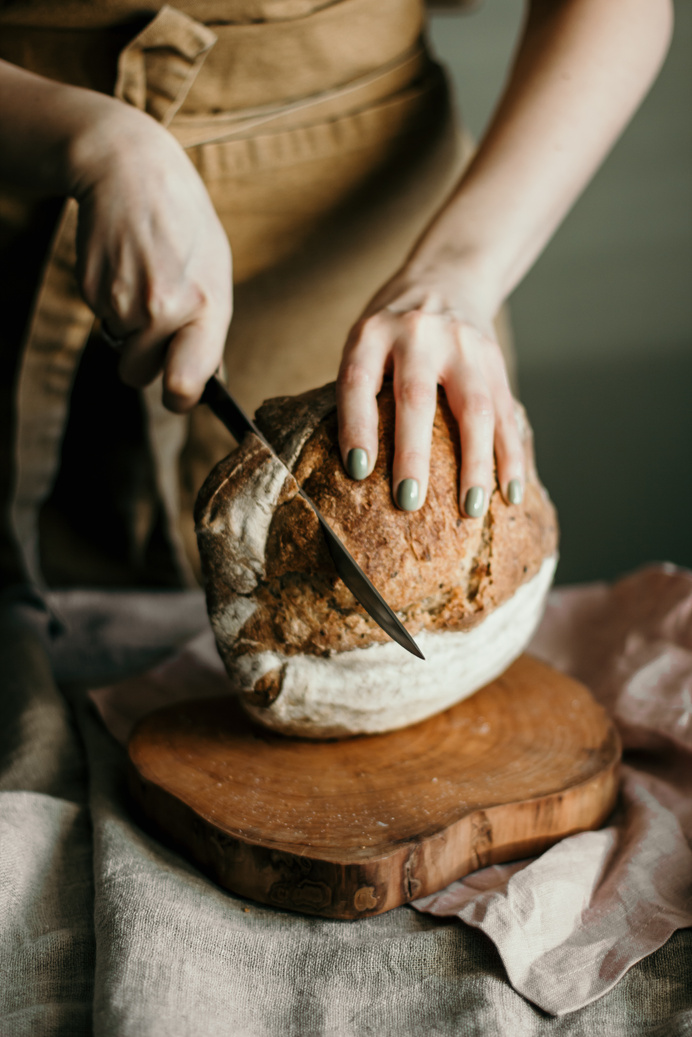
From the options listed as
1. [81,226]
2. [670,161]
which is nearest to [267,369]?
[81,226]

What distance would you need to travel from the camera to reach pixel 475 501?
94 centimetres

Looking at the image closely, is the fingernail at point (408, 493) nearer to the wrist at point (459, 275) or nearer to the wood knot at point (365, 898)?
the wrist at point (459, 275)

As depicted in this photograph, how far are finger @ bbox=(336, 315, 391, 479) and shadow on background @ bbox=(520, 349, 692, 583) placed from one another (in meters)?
1.67

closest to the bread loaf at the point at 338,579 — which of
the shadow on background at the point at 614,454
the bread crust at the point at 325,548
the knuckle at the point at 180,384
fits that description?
the bread crust at the point at 325,548

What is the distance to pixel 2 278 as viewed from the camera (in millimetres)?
1514

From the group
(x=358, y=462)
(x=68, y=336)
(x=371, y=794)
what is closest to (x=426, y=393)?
(x=358, y=462)

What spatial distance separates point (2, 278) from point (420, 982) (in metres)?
1.35

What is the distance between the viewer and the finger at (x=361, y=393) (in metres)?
0.92

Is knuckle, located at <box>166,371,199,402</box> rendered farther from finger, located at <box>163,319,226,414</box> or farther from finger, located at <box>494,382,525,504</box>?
finger, located at <box>494,382,525,504</box>

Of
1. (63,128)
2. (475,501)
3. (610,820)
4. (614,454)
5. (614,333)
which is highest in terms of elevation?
(63,128)

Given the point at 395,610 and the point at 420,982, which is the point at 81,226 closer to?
the point at 395,610

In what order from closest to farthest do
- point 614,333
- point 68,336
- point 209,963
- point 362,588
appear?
point 209,963 < point 362,588 < point 68,336 < point 614,333

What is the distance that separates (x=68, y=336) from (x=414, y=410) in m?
0.70

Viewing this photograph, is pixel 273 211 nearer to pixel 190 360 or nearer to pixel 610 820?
pixel 190 360
